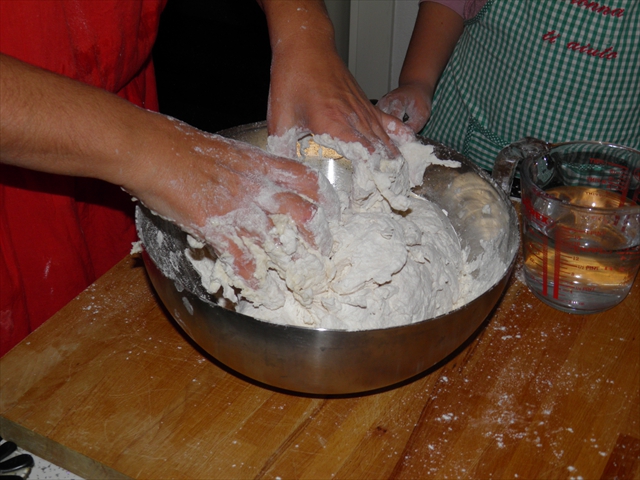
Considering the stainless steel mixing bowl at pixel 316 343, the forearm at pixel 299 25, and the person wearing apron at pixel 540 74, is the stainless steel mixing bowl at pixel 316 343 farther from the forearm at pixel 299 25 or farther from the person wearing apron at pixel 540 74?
the person wearing apron at pixel 540 74

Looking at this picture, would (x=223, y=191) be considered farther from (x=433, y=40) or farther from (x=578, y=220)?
(x=433, y=40)

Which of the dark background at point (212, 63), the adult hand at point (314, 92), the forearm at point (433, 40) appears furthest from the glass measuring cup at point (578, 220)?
the dark background at point (212, 63)

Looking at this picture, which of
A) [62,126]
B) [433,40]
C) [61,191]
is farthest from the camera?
[433,40]

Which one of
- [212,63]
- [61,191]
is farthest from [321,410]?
[212,63]

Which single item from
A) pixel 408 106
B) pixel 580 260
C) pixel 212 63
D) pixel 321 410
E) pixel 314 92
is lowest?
pixel 212 63

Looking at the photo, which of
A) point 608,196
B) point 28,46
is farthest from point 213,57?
point 608,196

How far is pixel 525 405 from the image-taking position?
0.91 m

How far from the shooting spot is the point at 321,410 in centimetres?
91

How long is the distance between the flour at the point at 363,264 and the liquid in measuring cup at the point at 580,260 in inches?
3.6

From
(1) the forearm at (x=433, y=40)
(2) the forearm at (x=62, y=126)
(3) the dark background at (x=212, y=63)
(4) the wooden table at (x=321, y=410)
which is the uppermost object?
(2) the forearm at (x=62, y=126)

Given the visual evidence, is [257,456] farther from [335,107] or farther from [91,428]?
[335,107]

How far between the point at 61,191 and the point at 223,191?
492mm

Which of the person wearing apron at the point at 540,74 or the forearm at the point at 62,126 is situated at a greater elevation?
the forearm at the point at 62,126

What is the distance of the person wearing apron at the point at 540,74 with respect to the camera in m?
1.37
